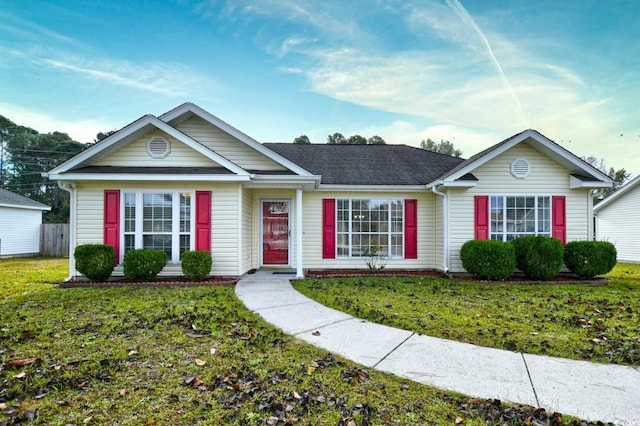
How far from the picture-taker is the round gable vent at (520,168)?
33.1 ft

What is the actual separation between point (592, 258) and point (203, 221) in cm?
1130

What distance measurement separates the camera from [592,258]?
9367 mm

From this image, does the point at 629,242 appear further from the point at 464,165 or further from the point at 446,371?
the point at 446,371

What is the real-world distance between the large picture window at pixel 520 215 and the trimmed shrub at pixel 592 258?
99 centimetres

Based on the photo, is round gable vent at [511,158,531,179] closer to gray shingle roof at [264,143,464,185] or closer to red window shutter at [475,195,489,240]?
red window shutter at [475,195,489,240]

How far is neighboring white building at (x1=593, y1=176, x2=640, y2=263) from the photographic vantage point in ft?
50.1

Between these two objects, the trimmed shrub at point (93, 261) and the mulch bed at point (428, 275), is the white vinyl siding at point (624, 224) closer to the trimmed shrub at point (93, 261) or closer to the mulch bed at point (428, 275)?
the mulch bed at point (428, 275)

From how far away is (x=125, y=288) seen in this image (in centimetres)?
786

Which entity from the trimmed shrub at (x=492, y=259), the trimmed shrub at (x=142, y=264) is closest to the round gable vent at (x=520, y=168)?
the trimmed shrub at (x=492, y=259)

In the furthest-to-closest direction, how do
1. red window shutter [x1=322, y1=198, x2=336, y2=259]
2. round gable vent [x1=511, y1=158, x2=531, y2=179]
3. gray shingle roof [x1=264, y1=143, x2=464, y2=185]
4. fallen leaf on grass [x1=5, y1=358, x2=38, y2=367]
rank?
1. gray shingle roof [x1=264, y1=143, x2=464, y2=185]
2. red window shutter [x1=322, y1=198, x2=336, y2=259]
3. round gable vent [x1=511, y1=158, x2=531, y2=179]
4. fallen leaf on grass [x1=5, y1=358, x2=38, y2=367]

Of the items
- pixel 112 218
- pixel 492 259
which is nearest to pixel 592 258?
pixel 492 259

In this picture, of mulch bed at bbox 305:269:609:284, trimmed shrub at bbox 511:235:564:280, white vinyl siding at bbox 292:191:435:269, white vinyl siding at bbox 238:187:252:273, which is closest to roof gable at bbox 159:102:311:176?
white vinyl siding at bbox 238:187:252:273

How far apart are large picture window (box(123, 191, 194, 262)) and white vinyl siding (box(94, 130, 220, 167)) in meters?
0.86

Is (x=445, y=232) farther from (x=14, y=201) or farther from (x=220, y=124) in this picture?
(x=14, y=201)
